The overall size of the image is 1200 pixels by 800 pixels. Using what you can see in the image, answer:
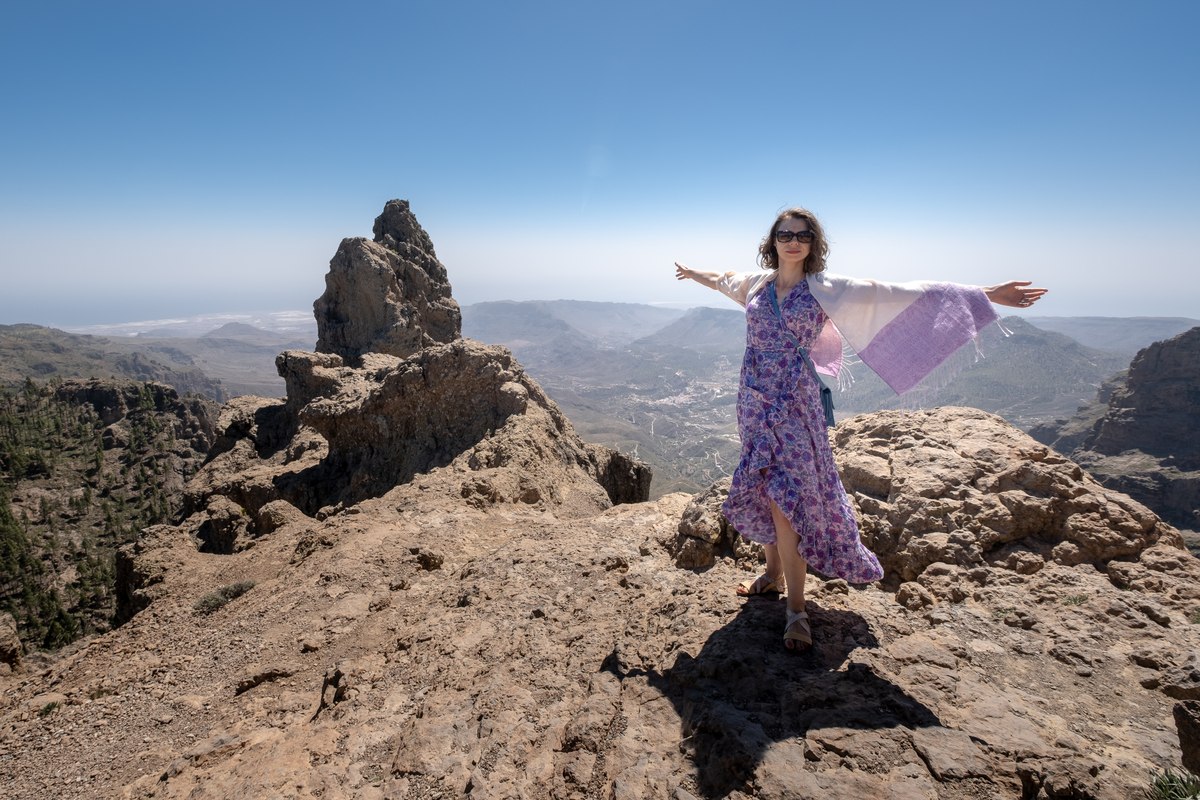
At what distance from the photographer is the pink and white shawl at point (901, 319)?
3986 millimetres

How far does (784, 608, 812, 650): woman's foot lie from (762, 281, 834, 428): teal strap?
4.79ft

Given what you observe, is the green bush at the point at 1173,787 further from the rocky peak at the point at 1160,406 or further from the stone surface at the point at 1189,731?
the rocky peak at the point at 1160,406

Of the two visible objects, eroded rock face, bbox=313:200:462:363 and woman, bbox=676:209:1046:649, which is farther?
eroded rock face, bbox=313:200:462:363

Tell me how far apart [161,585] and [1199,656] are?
11032 millimetres

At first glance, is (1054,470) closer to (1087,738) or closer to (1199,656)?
(1199,656)

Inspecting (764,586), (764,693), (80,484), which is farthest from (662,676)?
(80,484)

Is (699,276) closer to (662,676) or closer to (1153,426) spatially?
(662,676)

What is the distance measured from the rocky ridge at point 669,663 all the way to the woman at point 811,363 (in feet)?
2.15

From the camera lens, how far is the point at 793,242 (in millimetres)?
3902

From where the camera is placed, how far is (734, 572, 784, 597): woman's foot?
4332 millimetres

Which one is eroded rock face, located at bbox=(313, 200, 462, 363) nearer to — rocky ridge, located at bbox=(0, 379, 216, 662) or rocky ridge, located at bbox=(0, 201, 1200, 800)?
rocky ridge, located at bbox=(0, 379, 216, 662)

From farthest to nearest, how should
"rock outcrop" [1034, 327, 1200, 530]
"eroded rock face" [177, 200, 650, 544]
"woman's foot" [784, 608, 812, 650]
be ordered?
"rock outcrop" [1034, 327, 1200, 530] → "eroded rock face" [177, 200, 650, 544] → "woman's foot" [784, 608, 812, 650]

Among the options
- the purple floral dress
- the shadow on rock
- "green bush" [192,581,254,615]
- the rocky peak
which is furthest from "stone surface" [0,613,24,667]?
the rocky peak

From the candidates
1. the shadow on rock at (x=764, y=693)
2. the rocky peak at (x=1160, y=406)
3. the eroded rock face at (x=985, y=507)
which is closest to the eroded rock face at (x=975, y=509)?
the eroded rock face at (x=985, y=507)
